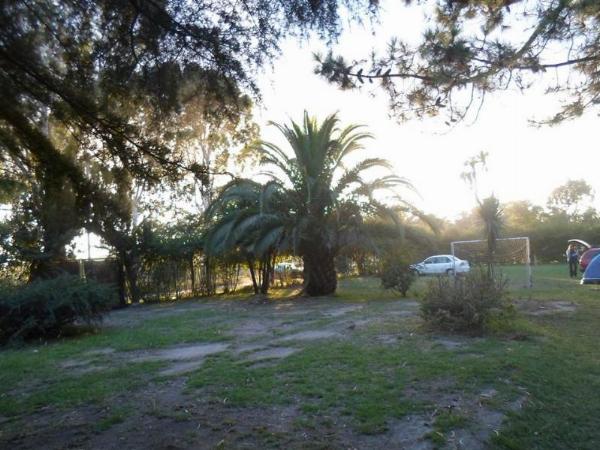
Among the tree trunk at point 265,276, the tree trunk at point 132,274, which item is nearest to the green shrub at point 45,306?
the tree trunk at point 132,274

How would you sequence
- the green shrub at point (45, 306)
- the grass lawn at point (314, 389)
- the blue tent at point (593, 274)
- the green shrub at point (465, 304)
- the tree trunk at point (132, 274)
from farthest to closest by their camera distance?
the tree trunk at point (132, 274) < the blue tent at point (593, 274) < the green shrub at point (45, 306) < the green shrub at point (465, 304) < the grass lawn at point (314, 389)

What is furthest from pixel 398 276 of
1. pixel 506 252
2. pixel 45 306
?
pixel 45 306

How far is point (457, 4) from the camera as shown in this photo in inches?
259

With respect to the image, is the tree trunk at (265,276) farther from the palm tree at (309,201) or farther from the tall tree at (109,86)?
the tall tree at (109,86)

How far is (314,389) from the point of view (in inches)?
249

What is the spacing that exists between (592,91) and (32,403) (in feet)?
27.5

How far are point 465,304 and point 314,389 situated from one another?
4.26m

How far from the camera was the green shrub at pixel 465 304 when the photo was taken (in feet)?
31.5

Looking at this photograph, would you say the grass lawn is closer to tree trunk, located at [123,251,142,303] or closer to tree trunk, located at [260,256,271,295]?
tree trunk, located at [123,251,142,303]

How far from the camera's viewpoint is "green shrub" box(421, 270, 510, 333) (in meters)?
9.59

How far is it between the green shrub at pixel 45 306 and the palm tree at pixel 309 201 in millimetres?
7134

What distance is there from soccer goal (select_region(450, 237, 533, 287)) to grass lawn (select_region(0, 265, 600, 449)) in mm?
12185

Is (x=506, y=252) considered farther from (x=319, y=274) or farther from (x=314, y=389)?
(x=314, y=389)

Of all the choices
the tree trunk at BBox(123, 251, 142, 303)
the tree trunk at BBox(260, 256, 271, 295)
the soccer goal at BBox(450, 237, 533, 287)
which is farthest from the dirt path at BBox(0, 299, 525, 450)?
the soccer goal at BBox(450, 237, 533, 287)
